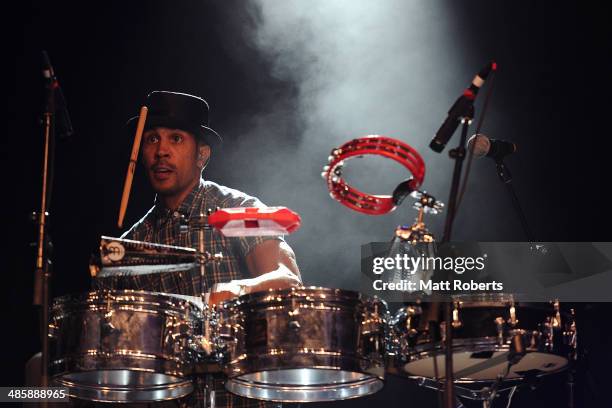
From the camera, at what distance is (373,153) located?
9.66 ft

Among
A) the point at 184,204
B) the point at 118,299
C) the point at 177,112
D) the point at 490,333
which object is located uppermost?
the point at 177,112

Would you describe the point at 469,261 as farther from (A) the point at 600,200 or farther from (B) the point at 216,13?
(B) the point at 216,13

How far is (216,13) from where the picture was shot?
4613mm

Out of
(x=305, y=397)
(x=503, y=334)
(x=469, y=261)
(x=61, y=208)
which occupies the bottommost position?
(x=305, y=397)

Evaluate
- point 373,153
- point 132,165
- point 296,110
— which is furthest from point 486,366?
point 296,110

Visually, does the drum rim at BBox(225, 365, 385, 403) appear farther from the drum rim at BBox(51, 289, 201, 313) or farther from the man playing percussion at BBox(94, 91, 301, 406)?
the man playing percussion at BBox(94, 91, 301, 406)

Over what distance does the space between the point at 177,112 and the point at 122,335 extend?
57.4 inches

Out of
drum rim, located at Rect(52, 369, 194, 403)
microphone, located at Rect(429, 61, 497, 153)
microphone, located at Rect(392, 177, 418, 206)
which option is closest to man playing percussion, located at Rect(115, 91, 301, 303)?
drum rim, located at Rect(52, 369, 194, 403)

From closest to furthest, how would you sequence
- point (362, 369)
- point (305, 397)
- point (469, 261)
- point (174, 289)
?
point (362, 369), point (305, 397), point (174, 289), point (469, 261)

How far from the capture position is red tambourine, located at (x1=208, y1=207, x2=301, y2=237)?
2998 mm

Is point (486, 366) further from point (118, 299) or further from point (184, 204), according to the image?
point (184, 204)

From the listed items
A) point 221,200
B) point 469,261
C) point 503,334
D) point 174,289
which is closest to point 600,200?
point 469,261

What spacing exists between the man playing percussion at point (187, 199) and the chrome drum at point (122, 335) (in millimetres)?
692

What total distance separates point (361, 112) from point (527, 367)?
1833 mm
